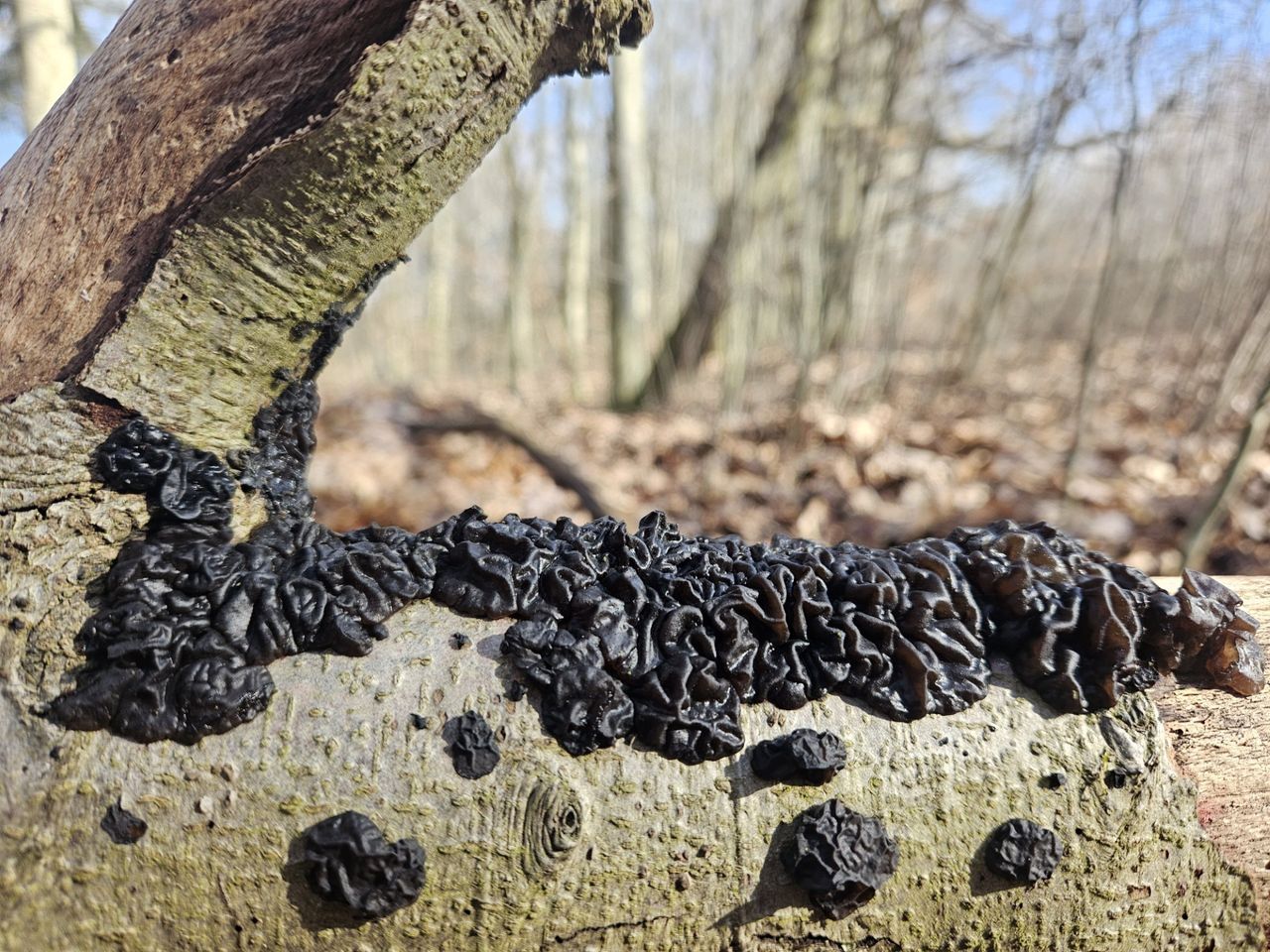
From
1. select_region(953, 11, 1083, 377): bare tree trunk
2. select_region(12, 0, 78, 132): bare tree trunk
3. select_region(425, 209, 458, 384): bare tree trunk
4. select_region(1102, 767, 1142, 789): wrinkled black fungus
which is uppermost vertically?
select_region(425, 209, 458, 384): bare tree trunk

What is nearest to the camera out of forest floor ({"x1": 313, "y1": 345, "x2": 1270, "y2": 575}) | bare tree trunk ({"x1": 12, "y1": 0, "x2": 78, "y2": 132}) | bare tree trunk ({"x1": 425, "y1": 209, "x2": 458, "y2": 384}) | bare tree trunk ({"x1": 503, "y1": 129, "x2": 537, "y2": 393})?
bare tree trunk ({"x1": 12, "y1": 0, "x2": 78, "y2": 132})

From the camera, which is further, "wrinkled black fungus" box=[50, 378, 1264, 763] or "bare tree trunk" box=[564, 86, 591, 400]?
"bare tree trunk" box=[564, 86, 591, 400]

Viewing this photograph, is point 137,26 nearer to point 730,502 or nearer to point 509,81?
point 509,81

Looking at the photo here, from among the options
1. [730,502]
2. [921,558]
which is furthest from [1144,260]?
[921,558]

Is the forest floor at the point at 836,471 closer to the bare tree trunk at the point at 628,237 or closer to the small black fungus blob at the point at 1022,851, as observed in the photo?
the bare tree trunk at the point at 628,237

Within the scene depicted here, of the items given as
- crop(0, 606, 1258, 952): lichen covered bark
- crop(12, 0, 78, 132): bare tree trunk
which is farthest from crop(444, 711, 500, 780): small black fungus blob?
crop(12, 0, 78, 132): bare tree trunk

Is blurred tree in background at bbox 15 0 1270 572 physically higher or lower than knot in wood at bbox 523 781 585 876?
higher

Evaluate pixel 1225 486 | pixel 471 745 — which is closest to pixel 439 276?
pixel 1225 486

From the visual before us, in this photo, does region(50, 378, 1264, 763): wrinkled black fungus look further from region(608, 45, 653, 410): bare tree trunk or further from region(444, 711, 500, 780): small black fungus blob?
region(608, 45, 653, 410): bare tree trunk
